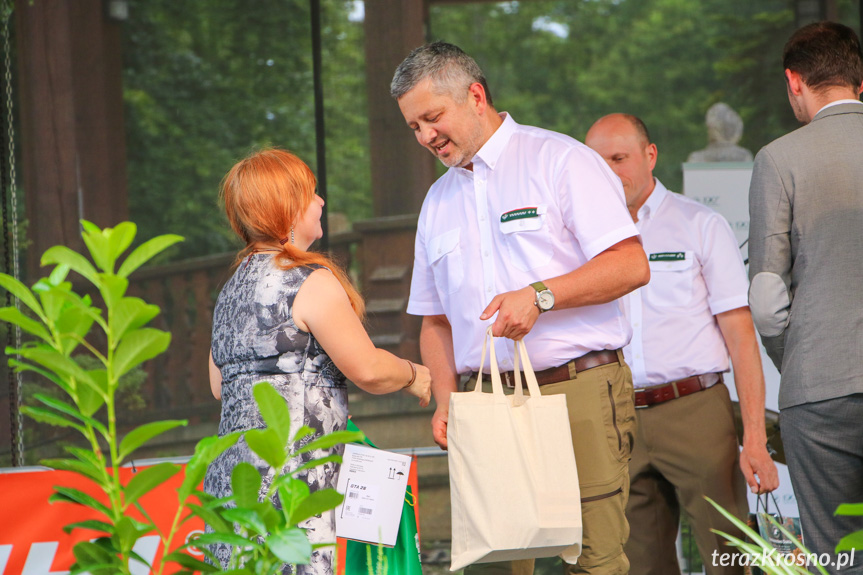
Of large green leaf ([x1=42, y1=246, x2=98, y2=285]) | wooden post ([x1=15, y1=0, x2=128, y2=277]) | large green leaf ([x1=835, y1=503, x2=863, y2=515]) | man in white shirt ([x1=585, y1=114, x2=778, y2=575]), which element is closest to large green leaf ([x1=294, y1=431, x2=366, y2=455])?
large green leaf ([x1=42, y1=246, x2=98, y2=285])

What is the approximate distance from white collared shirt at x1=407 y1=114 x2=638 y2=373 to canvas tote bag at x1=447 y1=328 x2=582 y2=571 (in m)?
0.24

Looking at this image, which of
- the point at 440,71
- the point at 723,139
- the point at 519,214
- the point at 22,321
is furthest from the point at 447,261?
Result: the point at 723,139

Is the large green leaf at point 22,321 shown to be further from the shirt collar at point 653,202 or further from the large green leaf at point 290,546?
the shirt collar at point 653,202

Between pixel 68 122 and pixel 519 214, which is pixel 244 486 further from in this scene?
pixel 68 122

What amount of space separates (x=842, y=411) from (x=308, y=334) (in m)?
1.15

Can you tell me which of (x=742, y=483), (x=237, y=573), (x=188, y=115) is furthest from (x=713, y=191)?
(x=188, y=115)

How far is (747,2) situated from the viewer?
9602 mm

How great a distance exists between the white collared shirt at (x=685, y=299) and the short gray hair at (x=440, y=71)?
38.6 inches

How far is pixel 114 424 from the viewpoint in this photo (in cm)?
69

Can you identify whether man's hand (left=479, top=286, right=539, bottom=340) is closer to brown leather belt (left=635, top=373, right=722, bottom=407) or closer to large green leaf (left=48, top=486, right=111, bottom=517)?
brown leather belt (left=635, top=373, right=722, bottom=407)

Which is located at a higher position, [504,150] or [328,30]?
[328,30]

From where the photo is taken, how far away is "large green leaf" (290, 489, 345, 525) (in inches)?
27.8

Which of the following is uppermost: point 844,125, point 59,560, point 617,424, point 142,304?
point 844,125

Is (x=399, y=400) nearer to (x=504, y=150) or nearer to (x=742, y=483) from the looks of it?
(x=742, y=483)
